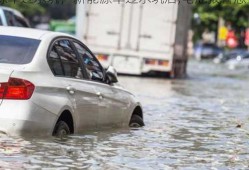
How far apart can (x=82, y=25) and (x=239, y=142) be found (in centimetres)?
1666

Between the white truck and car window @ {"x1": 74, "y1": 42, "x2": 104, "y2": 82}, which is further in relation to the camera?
the white truck

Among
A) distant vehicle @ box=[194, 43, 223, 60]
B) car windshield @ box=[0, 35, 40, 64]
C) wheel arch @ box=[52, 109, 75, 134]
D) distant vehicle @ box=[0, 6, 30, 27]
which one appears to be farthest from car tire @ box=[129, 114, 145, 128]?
distant vehicle @ box=[194, 43, 223, 60]

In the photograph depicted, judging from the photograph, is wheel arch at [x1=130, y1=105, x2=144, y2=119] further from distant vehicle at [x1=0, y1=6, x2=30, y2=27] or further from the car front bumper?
distant vehicle at [x1=0, y1=6, x2=30, y2=27]

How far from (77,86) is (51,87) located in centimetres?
68

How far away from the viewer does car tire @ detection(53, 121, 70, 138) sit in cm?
883

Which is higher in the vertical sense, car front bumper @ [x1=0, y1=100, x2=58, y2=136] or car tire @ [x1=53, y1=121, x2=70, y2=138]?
car front bumper @ [x1=0, y1=100, x2=58, y2=136]

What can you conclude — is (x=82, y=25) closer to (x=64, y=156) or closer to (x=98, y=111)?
(x=98, y=111)

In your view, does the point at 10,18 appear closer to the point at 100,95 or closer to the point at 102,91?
the point at 102,91

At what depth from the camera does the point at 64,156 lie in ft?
27.1

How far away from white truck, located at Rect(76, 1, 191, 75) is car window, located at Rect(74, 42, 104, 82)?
52.3 feet

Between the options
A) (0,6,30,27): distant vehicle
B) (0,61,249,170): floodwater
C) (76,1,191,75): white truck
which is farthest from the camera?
(76,1,191,75): white truck

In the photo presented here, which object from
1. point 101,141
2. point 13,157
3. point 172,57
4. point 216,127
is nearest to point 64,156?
point 13,157

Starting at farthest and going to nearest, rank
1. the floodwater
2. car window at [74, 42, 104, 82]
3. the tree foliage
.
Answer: the tree foliage < car window at [74, 42, 104, 82] < the floodwater

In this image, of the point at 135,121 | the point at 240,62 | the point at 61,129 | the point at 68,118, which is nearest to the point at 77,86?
the point at 68,118
